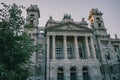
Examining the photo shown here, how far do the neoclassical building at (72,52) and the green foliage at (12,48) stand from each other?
17289 mm

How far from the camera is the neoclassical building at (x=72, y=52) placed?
1244 inches

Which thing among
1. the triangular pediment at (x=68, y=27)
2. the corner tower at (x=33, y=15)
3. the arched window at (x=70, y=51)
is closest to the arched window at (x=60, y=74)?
the arched window at (x=70, y=51)

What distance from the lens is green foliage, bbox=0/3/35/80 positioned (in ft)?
36.8

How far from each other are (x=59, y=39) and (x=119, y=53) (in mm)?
18611

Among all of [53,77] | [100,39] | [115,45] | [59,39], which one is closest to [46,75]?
[53,77]

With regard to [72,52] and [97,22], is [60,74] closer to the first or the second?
[72,52]

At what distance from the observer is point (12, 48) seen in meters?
11.8

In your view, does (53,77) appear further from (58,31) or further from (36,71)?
(58,31)

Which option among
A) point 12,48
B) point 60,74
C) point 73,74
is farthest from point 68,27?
point 12,48

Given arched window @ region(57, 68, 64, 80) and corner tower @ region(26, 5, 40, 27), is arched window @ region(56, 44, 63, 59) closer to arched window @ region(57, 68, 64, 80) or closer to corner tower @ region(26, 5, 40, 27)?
arched window @ region(57, 68, 64, 80)

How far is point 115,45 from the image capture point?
41531 mm

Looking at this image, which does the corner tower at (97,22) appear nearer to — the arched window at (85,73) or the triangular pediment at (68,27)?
the triangular pediment at (68,27)

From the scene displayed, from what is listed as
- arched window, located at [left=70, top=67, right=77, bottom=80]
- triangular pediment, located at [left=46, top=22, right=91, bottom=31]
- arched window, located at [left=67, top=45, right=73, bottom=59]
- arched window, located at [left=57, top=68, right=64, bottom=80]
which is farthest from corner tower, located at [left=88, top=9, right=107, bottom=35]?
arched window, located at [left=57, top=68, right=64, bottom=80]

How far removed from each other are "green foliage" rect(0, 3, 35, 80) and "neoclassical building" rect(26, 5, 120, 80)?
17289 mm
